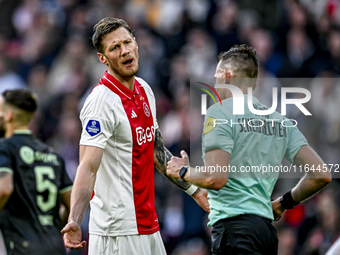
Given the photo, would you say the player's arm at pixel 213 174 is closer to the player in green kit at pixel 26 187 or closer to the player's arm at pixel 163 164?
the player's arm at pixel 163 164

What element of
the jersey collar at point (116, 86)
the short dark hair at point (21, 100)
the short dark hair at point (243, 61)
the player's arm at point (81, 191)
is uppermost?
the short dark hair at point (243, 61)

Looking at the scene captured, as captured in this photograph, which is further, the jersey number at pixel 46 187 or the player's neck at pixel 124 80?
the jersey number at pixel 46 187

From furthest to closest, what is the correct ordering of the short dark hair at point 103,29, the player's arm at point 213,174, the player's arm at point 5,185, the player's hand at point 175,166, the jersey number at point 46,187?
the jersey number at point 46,187 < the player's arm at point 5,185 < the short dark hair at point 103,29 < the player's hand at point 175,166 < the player's arm at point 213,174

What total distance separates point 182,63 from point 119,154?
573cm

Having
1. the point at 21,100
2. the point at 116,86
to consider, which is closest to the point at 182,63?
the point at 21,100

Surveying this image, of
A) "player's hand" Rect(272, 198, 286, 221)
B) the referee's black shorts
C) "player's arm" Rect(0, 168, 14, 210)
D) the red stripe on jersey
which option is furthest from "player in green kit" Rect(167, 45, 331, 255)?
"player's arm" Rect(0, 168, 14, 210)

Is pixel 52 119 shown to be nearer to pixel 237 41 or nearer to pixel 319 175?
pixel 237 41

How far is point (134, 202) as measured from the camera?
389 cm

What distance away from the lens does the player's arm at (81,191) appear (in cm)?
324

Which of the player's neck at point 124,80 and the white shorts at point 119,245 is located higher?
the player's neck at point 124,80

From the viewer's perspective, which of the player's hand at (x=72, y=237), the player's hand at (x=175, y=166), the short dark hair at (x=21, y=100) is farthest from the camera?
the short dark hair at (x=21, y=100)

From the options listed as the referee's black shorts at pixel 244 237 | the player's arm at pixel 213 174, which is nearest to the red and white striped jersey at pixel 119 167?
the player's arm at pixel 213 174

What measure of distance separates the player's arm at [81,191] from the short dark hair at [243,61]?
123cm

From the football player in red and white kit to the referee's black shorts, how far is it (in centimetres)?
64
